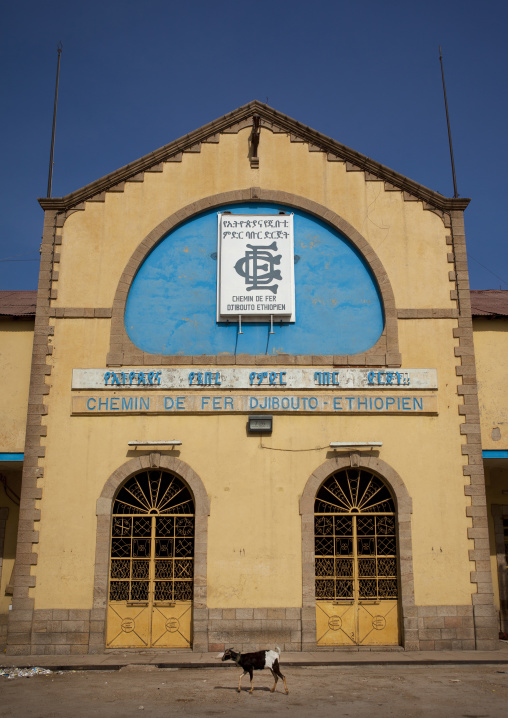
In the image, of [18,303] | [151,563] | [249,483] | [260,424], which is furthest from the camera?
[18,303]

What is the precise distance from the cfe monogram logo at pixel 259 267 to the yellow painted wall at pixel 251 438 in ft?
5.17

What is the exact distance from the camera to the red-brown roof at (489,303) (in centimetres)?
1574

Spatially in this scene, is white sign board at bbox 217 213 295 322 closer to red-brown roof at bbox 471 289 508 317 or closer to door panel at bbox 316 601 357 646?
red-brown roof at bbox 471 289 508 317

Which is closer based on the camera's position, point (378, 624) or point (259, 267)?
point (378, 624)

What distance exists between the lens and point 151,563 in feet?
46.2

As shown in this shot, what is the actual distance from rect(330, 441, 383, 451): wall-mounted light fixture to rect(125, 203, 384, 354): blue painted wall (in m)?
2.01

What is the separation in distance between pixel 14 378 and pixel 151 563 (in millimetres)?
5087

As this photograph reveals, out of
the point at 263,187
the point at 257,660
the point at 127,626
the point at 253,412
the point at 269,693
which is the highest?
the point at 263,187

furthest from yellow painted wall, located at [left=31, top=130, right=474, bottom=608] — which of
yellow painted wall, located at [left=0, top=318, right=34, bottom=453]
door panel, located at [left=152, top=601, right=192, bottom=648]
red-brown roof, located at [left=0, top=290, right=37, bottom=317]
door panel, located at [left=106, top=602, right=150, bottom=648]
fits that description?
red-brown roof, located at [left=0, top=290, right=37, bottom=317]

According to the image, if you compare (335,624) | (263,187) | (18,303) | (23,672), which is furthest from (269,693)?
(18,303)

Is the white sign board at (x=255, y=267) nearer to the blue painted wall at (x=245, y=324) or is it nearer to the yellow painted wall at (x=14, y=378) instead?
the blue painted wall at (x=245, y=324)

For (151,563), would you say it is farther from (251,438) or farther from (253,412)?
(253,412)

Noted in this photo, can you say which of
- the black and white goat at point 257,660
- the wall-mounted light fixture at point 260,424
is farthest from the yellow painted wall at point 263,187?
the black and white goat at point 257,660

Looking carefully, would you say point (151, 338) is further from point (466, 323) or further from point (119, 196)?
point (466, 323)
